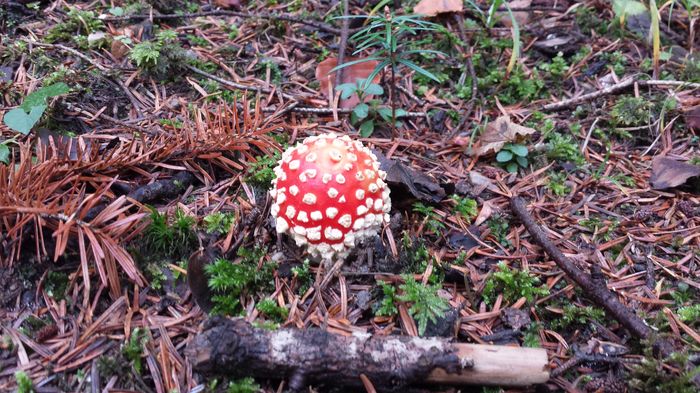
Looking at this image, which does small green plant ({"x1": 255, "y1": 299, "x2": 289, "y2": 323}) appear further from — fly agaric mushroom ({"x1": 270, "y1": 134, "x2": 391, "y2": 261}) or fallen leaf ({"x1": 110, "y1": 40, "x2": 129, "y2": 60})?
fallen leaf ({"x1": 110, "y1": 40, "x2": 129, "y2": 60})

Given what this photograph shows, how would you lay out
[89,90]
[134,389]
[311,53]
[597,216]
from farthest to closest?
[311,53] → [89,90] → [597,216] → [134,389]

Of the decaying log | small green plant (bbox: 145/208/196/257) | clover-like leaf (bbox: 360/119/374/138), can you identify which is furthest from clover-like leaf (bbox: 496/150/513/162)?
small green plant (bbox: 145/208/196/257)

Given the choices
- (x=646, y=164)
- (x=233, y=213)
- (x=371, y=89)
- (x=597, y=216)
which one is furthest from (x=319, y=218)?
(x=646, y=164)

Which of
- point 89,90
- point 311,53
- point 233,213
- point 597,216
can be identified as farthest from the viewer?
point 311,53

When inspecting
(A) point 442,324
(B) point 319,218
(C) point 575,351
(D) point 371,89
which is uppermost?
(D) point 371,89

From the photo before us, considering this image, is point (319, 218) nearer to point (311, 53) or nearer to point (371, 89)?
point (371, 89)

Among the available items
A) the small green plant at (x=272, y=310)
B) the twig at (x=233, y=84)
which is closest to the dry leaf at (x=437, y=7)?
the twig at (x=233, y=84)

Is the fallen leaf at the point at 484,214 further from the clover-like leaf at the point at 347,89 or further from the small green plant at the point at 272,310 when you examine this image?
the small green plant at the point at 272,310
